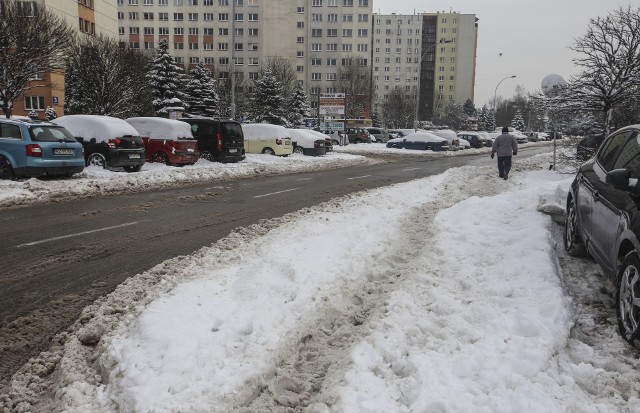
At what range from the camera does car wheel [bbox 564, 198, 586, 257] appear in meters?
6.11

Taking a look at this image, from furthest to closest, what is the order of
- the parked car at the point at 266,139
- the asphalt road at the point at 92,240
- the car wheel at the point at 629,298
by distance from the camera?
the parked car at the point at 266,139 < the asphalt road at the point at 92,240 < the car wheel at the point at 629,298

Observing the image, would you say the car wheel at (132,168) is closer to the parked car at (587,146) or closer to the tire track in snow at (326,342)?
the tire track in snow at (326,342)

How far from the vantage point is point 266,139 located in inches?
991

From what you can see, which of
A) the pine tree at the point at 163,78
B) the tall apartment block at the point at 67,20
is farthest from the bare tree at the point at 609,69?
the tall apartment block at the point at 67,20

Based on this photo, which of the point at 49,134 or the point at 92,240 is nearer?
the point at 92,240

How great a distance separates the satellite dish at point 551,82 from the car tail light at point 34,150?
576 inches

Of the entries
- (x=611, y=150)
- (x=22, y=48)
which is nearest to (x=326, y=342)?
(x=611, y=150)

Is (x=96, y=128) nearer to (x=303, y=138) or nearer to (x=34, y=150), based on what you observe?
(x=34, y=150)

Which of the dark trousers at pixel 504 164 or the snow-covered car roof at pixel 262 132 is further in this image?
the snow-covered car roof at pixel 262 132

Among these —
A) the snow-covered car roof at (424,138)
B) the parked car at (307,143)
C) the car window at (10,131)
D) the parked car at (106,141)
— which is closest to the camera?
the car window at (10,131)

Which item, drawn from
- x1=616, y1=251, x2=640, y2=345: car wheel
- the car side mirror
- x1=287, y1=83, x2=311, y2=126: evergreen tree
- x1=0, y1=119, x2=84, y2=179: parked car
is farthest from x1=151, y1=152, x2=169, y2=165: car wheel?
x1=287, y1=83, x2=311, y2=126: evergreen tree

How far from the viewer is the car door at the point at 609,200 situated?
14.3 feet

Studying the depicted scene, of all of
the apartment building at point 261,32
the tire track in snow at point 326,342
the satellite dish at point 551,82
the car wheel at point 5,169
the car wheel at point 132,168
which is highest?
the apartment building at point 261,32

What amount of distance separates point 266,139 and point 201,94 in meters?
25.7
